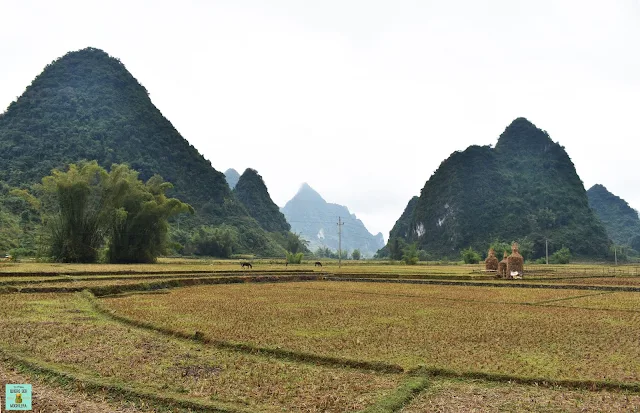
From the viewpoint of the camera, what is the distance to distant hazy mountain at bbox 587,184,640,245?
411 feet

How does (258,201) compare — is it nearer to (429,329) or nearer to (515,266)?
(515,266)

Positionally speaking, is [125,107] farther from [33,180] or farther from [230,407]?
[230,407]

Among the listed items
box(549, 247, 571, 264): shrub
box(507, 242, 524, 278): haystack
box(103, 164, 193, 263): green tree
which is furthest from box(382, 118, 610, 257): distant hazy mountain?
box(103, 164, 193, 263): green tree

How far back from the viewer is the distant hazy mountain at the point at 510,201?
9381 cm

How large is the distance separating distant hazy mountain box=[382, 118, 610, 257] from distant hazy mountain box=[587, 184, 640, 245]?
3107 cm

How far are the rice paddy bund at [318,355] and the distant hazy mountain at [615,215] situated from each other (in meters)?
129

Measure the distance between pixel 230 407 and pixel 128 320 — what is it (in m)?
6.70

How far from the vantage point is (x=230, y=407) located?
5.21 meters

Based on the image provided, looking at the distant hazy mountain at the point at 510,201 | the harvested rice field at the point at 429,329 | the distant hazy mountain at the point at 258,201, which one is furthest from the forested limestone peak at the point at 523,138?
the harvested rice field at the point at 429,329

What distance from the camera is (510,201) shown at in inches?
4058

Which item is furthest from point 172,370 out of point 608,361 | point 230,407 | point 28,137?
point 28,137

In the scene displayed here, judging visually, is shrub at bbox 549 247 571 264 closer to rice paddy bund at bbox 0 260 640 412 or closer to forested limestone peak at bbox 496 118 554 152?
forested limestone peak at bbox 496 118 554 152

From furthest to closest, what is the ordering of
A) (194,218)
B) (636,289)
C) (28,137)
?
(194,218)
(28,137)
(636,289)

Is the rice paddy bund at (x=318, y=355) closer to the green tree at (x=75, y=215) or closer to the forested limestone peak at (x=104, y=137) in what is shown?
the green tree at (x=75, y=215)
